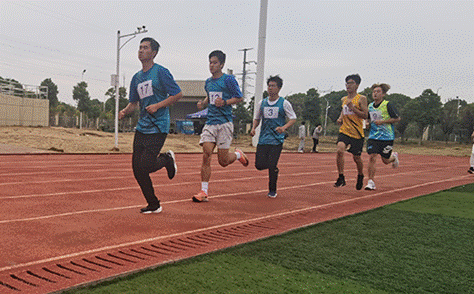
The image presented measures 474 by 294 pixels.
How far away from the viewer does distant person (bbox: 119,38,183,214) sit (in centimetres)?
529

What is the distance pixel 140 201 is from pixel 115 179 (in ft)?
9.20

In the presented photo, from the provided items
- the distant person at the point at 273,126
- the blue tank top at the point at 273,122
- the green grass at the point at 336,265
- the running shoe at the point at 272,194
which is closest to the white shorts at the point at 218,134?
the distant person at the point at 273,126

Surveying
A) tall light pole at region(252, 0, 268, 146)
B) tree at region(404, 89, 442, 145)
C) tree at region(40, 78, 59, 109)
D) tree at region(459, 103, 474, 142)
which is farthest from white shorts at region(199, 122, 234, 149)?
tree at region(40, 78, 59, 109)

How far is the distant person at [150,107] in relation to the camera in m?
5.29

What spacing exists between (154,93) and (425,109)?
2059 inches

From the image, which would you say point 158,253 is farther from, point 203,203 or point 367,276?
point 203,203

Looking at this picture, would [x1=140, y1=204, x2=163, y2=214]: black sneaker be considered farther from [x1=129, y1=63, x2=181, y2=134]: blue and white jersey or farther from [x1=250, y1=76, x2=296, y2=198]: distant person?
[x1=250, y1=76, x2=296, y2=198]: distant person

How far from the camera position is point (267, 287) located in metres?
3.04

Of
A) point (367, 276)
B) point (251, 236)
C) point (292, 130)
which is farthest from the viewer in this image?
point (292, 130)

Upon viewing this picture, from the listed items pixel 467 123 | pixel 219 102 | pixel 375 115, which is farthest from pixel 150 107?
pixel 467 123

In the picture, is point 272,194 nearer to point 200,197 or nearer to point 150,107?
point 200,197

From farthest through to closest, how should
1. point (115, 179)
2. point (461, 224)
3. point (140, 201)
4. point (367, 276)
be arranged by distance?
1. point (115, 179)
2. point (140, 201)
3. point (461, 224)
4. point (367, 276)

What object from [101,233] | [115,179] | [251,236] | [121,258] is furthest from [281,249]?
[115,179]

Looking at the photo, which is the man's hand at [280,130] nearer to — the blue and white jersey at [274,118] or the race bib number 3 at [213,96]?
the blue and white jersey at [274,118]
